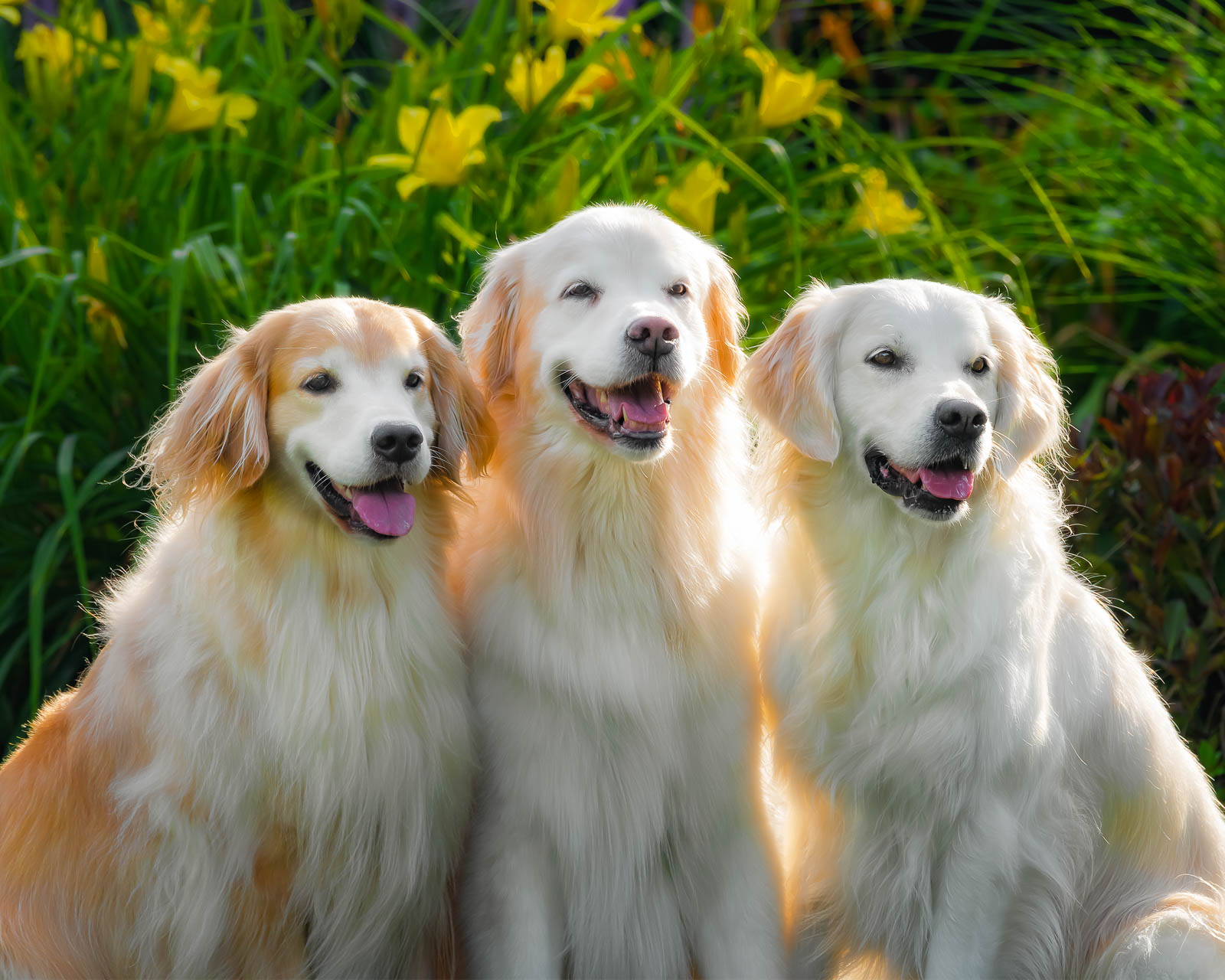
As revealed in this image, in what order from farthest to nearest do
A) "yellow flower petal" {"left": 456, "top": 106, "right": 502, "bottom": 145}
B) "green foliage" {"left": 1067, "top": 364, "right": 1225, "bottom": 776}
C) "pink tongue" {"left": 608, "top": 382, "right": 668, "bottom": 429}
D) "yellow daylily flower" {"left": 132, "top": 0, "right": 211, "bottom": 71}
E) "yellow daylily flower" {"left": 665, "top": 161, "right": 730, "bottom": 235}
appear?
"yellow daylily flower" {"left": 132, "top": 0, "right": 211, "bottom": 71}
"yellow daylily flower" {"left": 665, "top": 161, "right": 730, "bottom": 235}
"green foliage" {"left": 1067, "top": 364, "right": 1225, "bottom": 776}
"yellow flower petal" {"left": 456, "top": 106, "right": 502, "bottom": 145}
"pink tongue" {"left": 608, "top": 382, "right": 668, "bottom": 429}

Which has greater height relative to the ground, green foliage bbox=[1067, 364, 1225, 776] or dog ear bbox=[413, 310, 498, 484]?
dog ear bbox=[413, 310, 498, 484]

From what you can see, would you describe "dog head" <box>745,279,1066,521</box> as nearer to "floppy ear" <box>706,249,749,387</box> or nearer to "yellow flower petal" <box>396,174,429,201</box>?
"floppy ear" <box>706,249,749,387</box>

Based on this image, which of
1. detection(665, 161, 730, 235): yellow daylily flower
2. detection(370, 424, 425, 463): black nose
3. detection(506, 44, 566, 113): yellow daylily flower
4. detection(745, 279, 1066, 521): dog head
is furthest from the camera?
detection(506, 44, 566, 113): yellow daylily flower

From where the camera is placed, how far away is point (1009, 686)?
8.73ft

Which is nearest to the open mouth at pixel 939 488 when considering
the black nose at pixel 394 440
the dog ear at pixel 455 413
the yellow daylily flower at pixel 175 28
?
the dog ear at pixel 455 413

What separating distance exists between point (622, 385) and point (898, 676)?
0.81m

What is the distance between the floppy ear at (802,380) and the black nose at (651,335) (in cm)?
31

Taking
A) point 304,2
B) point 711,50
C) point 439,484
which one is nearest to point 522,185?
point 711,50

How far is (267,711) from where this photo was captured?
8.77 ft

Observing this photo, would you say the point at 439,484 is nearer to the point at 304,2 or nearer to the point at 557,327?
the point at 557,327

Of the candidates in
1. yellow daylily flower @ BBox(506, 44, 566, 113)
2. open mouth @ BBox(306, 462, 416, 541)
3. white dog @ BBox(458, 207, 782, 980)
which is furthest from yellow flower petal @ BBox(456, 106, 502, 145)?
open mouth @ BBox(306, 462, 416, 541)

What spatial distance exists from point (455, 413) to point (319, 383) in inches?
11.3

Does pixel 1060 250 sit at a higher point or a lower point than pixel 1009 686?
lower

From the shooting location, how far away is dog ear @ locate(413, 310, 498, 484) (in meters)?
2.79
